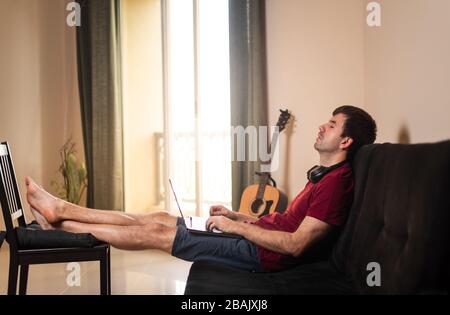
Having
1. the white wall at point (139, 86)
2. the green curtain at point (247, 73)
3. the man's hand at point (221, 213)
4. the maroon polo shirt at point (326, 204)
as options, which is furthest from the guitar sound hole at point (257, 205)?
the white wall at point (139, 86)

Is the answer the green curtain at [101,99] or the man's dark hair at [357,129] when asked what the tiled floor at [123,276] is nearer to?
the green curtain at [101,99]

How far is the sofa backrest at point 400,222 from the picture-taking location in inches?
38.0

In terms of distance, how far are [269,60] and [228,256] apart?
188 centimetres

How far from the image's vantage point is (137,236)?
173 cm

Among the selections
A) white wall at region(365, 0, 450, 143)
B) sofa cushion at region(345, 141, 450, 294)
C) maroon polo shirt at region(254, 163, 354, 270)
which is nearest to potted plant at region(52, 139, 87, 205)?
maroon polo shirt at region(254, 163, 354, 270)

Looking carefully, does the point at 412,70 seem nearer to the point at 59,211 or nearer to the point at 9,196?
the point at 59,211

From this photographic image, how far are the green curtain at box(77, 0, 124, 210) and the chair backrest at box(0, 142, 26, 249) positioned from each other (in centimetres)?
141

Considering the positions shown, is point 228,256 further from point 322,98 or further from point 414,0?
point 322,98

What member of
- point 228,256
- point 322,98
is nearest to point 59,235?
point 228,256

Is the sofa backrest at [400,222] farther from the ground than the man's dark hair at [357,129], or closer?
closer

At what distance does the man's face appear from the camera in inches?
67.0

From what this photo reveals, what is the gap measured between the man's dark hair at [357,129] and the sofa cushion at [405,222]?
27 centimetres

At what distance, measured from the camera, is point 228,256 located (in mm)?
1644

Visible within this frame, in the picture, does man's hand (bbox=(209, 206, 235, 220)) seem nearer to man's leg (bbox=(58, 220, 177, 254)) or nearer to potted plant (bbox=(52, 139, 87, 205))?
man's leg (bbox=(58, 220, 177, 254))
